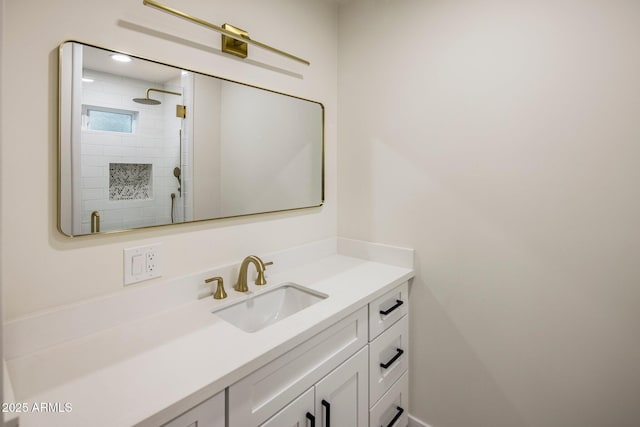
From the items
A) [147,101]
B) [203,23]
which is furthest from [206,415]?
[203,23]

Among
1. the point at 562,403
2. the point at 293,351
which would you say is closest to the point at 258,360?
the point at 293,351

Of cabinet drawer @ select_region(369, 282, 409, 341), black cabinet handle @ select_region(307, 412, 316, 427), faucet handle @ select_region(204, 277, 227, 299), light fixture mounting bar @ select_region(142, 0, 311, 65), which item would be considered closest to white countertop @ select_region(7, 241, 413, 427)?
faucet handle @ select_region(204, 277, 227, 299)

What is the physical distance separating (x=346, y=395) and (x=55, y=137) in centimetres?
129

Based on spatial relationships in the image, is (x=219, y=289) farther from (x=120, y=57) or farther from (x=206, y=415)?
(x=120, y=57)

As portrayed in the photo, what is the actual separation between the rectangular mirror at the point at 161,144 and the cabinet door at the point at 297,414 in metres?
0.75

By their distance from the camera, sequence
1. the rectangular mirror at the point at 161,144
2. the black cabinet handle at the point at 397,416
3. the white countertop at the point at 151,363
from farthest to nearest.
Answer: the black cabinet handle at the point at 397,416 < the rectangular mirror at the point at 161,144 < the white countertop at the point at 151,363

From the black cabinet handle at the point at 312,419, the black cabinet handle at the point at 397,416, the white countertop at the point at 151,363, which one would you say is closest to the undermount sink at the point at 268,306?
the white countertop at the point at 151,363

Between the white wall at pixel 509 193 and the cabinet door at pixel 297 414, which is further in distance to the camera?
the white wall at pixel 509 193

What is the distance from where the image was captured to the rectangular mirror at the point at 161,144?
1.03m

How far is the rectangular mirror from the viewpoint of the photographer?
1.03m

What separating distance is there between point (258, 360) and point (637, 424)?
135 centimetres

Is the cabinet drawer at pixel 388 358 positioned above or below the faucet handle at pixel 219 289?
below

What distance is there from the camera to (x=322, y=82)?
1.88 m

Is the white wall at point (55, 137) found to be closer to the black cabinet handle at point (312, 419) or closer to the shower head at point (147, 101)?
the shower head at point (147, 101)
